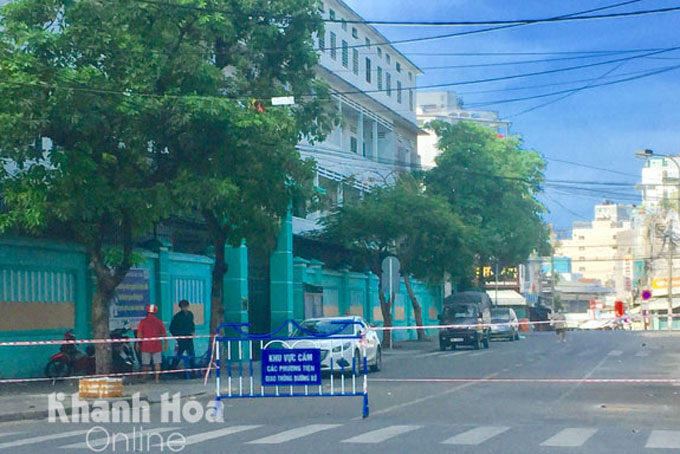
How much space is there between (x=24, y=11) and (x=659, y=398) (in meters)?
14.7

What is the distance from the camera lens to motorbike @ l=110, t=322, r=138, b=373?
89.2ft

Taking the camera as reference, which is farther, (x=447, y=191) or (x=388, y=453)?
(x=447, y=191)

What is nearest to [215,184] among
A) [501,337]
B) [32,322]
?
[32,322]

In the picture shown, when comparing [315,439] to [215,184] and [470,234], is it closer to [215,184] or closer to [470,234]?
[215,184]

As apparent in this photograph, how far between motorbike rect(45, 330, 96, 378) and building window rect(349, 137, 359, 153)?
3143cm

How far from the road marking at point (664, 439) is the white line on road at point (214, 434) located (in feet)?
17.1

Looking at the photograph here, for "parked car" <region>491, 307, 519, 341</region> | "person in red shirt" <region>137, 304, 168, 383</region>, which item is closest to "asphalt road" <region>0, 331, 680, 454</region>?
"person in red shirt" <region>137, 304, 168, 383</region>

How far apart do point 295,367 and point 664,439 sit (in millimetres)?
6166

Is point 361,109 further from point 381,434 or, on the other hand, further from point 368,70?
point 381,434

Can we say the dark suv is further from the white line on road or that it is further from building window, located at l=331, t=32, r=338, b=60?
the white line on road

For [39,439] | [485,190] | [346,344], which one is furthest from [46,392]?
[485,190]

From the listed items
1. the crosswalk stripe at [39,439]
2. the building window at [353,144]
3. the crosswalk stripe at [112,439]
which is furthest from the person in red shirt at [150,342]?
the building window at [353,144]

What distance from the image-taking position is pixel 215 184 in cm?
2380

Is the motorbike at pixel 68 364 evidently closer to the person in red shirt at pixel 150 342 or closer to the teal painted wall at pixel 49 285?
the teal painted wall at pixel 49 285
